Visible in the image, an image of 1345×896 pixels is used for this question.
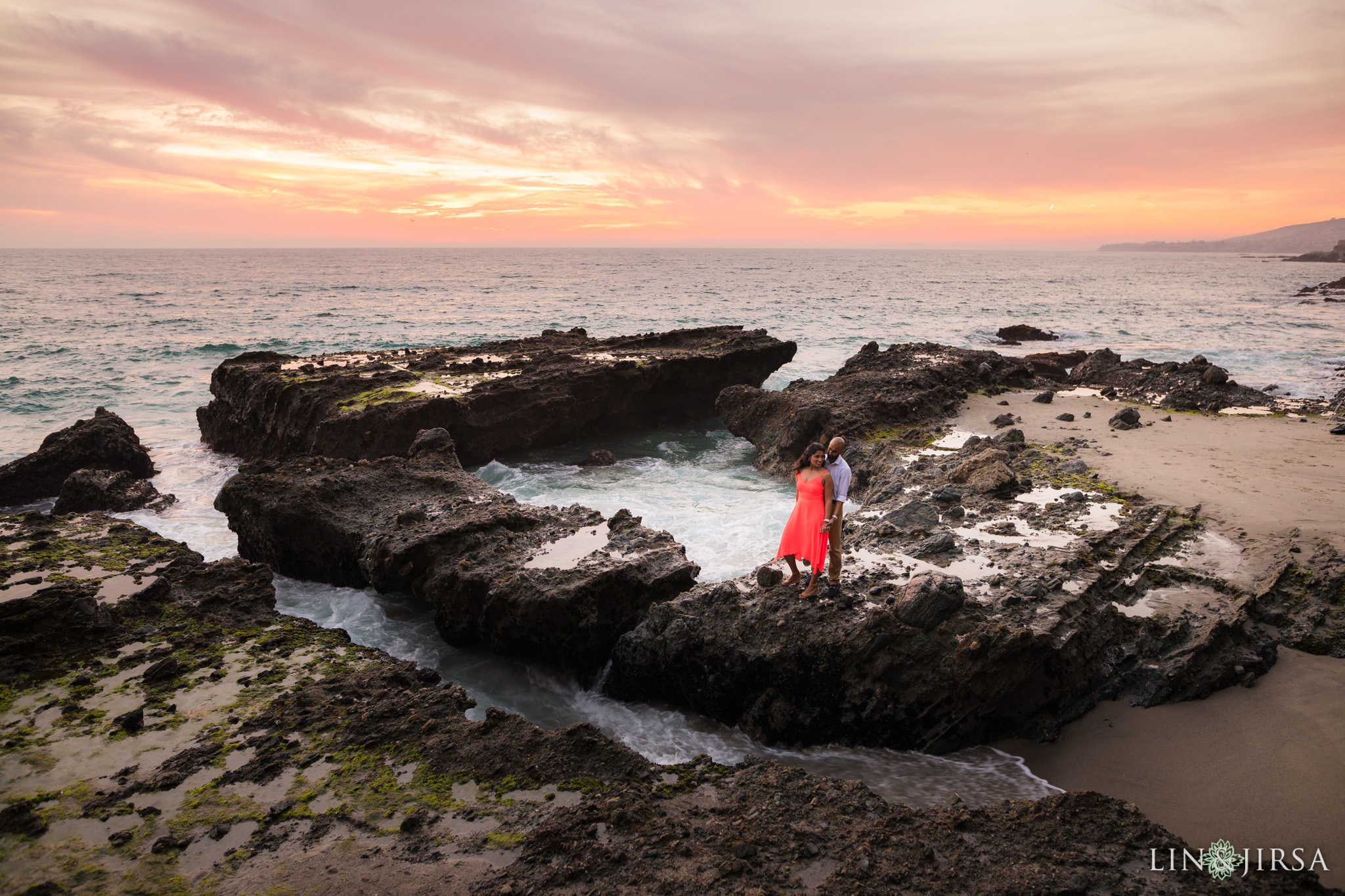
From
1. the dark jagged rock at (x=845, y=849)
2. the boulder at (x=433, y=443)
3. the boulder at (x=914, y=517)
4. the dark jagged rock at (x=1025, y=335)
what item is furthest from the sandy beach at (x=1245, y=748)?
the dark jagged rock at (x=1025, y=335)

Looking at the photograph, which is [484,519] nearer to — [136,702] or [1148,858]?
[136,702]

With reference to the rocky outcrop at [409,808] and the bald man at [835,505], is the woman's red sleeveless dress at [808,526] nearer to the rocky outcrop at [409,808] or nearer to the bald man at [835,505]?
the bald man at [835,505]

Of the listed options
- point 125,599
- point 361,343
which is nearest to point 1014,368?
point 125,599

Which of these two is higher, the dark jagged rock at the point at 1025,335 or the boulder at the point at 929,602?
the dark jagged rock at the point at 1025,335

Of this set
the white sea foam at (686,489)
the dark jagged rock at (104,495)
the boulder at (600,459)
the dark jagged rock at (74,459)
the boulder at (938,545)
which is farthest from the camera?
the boulder at (600,459)

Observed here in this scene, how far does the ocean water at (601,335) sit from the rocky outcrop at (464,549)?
0.49m

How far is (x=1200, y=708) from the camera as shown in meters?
6.94

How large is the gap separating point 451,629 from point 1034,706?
278 inches

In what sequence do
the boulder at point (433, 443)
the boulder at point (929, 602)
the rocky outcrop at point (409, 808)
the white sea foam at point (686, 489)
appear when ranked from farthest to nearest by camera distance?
the boulder at point (433, 443) → the white sea foam at point (686, 489) → the boulder at point (929, 602) → the rocky outcrop at point (409, 808)

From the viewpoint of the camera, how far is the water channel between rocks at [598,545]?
6844mm

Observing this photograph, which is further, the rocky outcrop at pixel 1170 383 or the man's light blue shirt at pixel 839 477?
the rocky outcrop at pixel 1170 383

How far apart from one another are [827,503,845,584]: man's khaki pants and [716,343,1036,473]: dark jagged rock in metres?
6.83

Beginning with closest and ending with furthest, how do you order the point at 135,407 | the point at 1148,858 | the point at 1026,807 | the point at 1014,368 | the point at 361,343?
the point at 1148,858, the point at 1026,807, the point at 1014,368, the point at 135,407, the point at 361,343

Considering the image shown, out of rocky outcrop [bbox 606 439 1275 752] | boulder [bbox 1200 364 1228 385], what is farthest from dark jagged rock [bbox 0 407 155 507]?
boulder [bbox 1200 364 1228 385]
